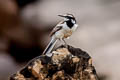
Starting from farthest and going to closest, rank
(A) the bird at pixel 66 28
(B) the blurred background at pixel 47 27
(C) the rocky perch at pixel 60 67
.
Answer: (B) the blurred background at pixel 47 27, (A) the bird at pixel 66 28, (C) the rocky perch at pixel 60 67

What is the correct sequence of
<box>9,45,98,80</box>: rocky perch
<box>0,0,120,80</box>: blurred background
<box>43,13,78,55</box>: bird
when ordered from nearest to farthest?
<box>9,45,98,80</box>: rocky perch → <box>43,13,78,55</box>: bird → <box>0,0,120,80</box>: blurred background

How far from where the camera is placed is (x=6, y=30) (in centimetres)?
645

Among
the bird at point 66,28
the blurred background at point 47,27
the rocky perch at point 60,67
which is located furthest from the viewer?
the blurred background at point 47,27

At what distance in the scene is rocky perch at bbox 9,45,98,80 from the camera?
2816 millimetres

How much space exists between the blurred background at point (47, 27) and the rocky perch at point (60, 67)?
2.81 meters

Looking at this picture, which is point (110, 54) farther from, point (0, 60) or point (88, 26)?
point (0, 60)

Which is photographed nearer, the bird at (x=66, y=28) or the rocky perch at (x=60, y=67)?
the rocky perch at (x=60, y=67)

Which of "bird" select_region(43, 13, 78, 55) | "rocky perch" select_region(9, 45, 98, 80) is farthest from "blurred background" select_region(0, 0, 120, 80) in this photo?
"rocky perch" select_region(9, 45, 98, 80)

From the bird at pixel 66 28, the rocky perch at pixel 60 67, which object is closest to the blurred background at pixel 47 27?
the bird at pixel 66 28

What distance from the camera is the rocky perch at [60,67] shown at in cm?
282

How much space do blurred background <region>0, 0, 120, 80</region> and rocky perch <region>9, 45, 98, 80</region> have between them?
9.23ft

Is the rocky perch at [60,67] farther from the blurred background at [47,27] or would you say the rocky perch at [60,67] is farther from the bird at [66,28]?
the blurred background at [47,27]

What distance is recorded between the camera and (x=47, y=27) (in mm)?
6262

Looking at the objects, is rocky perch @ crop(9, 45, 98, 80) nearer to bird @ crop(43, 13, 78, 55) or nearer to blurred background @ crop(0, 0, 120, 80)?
bird @ crop(43, 13, 78, 55)
